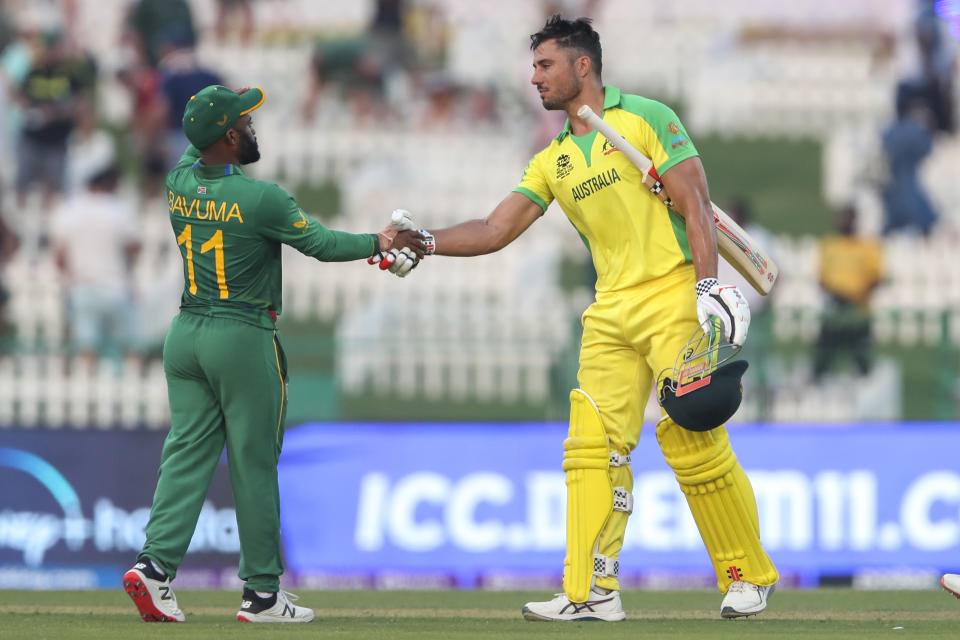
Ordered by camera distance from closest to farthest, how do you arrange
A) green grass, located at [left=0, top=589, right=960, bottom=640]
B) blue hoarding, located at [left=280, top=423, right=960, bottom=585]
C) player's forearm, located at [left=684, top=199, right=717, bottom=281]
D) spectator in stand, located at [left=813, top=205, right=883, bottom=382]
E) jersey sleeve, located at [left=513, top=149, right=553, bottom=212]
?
green grass, located at [left=0, top=589, right=960, bottom=640], player's forearm, located at [left=684, top=199, right=717, bottom=281], jersey sleeve, located at [left=513, top=149, right=553, bottom=212], blue hoarding, located at [left=280, top=423, right=960, bottom=585], spectator in stand, located at [left=813, top=205, right=883, bottom=382]

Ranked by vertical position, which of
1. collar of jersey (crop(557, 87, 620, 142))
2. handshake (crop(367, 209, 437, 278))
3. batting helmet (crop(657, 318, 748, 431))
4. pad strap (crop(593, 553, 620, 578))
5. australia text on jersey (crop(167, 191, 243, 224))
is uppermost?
collar of jersey (crop(557, 87, 620, 142))

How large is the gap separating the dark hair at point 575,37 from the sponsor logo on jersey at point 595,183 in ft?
1.64

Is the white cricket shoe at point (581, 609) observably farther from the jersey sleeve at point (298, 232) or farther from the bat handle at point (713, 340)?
the jersey sleeve at point (298, 232)

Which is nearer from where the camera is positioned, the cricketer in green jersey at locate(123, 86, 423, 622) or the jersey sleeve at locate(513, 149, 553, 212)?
the cricketer in green jersey at locate(123, 86, 423, 622)

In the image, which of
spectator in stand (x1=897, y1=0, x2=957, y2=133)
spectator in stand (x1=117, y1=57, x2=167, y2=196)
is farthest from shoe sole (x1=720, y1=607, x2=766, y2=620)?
spectator in stand (x1=897, y1=0, x2=957, y2=133)

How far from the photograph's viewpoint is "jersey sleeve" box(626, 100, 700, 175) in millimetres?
7156

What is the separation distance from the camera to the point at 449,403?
524 inches

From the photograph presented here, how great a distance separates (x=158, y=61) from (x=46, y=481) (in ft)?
33.1

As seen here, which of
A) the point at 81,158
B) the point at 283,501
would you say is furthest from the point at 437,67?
the point at 283,501

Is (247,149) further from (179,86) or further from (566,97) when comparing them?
(179,86)

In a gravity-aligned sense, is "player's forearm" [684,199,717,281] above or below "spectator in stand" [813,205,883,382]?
above

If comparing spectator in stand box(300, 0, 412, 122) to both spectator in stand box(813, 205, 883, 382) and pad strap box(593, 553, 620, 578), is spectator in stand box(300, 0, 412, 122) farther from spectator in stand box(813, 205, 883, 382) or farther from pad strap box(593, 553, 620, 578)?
pad strap box(593, 553, 620, 578)

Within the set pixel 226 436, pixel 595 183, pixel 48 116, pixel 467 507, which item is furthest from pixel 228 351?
pixel 48 116

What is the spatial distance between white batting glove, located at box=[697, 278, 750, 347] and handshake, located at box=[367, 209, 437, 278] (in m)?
1.33
